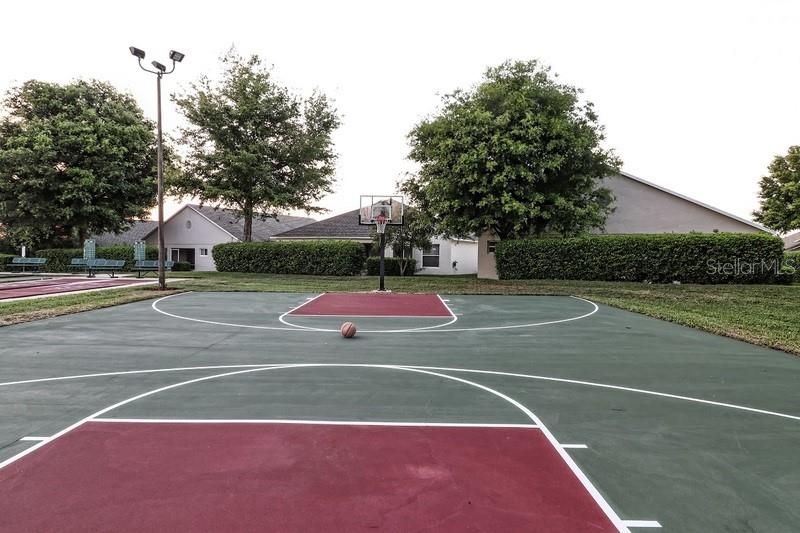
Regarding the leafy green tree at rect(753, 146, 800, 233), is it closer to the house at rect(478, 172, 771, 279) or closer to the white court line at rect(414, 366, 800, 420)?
the house at rect(478, 172, 771, 279)

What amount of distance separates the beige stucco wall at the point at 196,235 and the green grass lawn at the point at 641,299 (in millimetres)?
10176

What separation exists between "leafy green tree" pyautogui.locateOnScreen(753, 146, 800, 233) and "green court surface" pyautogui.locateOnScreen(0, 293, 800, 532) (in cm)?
3627

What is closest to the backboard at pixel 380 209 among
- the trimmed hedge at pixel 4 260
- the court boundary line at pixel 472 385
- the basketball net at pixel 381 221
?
the basketball net at pixel 381 221

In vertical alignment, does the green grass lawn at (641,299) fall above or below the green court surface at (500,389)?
above

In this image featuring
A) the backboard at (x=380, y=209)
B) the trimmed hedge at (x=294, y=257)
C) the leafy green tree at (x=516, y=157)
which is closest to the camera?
the backboard at (x=380, y=209)

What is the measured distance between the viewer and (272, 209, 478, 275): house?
29266mm

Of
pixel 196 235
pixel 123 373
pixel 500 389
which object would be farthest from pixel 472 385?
pixel 196 235

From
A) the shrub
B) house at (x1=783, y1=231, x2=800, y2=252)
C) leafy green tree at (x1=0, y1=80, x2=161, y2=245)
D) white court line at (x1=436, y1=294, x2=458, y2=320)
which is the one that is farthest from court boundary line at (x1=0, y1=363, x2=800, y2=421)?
house at (x1=783, y1=231, x2=800, y2=252)

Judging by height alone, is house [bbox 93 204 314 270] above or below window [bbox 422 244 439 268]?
above

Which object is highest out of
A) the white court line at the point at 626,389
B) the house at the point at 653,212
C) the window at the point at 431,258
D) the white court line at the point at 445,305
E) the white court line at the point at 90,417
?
the house at the point at 653,212

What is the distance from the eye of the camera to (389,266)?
88.5ft

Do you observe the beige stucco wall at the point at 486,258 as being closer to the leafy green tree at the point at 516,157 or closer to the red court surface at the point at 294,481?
the leafy green tree at the point at 516,157

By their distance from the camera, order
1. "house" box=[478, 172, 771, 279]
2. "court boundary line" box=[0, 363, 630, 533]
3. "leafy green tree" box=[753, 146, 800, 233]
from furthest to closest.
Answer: "leafy green tree" box=[753, 146, 800, 233] → "house" box=[478, 172, 771, 279] → "court boundary line" box=[0, 363, 630, 533]

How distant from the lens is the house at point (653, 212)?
22.3m
